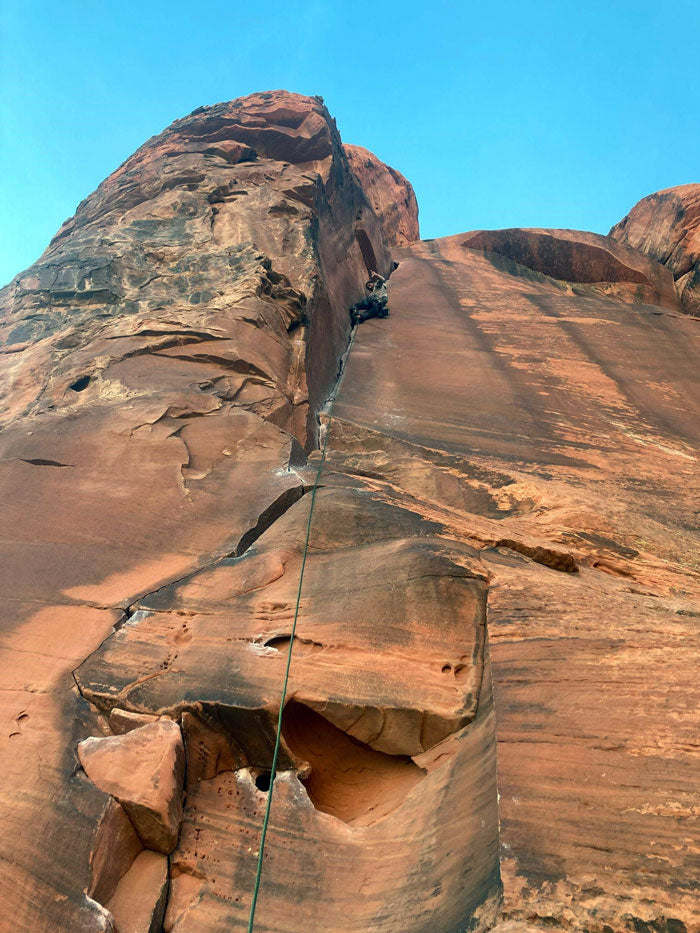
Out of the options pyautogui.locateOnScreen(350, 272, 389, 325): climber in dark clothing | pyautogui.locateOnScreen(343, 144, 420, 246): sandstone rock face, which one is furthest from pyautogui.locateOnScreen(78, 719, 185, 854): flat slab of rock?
pyautogui.locateOnScreen(343, 144, 420, 246): sandstone rock face

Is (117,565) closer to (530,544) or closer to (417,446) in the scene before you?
(530,544)

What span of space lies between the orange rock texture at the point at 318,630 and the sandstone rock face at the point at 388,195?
20267 mm

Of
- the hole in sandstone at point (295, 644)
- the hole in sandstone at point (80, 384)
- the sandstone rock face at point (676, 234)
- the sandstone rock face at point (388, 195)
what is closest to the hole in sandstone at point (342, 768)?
the hole in sandstone at point (295, 644)

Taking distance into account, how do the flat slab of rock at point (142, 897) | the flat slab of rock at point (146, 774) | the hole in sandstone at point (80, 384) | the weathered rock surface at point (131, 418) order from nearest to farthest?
the flat slab of rock at point (142, 897)
the flat slab of rock at point (146, 774)
the weathered rock surface at point (131, 418)
the hole in sandstone at point (80, 384)

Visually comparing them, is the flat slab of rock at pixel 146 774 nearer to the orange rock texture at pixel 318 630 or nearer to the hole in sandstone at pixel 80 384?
the orange rock texture at pixel 318 630

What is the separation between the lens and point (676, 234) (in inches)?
837

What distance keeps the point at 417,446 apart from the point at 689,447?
16.2 ft

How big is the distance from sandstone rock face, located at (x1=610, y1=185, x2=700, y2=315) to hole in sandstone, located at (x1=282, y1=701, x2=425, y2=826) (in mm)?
18882

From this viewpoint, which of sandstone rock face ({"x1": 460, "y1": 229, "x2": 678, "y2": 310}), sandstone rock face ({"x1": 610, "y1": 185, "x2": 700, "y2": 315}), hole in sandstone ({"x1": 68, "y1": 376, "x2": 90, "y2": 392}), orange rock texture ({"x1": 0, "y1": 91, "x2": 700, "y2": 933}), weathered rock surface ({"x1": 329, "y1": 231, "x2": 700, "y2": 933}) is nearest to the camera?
weathered rock surface ({"x1": 329, "y1": 231, "x2": 700, "y2": 933})

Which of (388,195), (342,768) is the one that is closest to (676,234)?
(388,195)

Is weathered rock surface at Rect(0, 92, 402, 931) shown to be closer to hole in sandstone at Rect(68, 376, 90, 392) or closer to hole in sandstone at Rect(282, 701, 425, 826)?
hole in sandstone at Rect(68, 376, 90, 392)

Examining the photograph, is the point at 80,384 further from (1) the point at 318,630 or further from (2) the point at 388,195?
(2) the point at 388,195

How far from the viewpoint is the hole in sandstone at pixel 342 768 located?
4.60 m

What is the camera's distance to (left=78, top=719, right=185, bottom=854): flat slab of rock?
4.13 meters
